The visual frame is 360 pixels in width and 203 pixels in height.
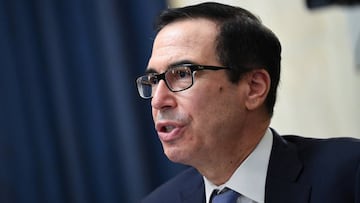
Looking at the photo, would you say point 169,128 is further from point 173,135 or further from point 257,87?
point 257,87

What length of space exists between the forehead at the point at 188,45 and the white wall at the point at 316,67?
0.91 m

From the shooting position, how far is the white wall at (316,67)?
7.66 feet

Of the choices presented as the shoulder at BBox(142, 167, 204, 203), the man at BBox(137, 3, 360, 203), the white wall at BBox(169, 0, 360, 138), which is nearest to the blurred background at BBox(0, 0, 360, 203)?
the white wall at BBox(169, 0, 360, 138)

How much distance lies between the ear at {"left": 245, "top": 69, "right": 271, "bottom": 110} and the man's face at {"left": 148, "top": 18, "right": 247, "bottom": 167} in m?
0.02

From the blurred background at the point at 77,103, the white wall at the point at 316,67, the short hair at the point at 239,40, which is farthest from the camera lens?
the white wall at the point at 316,67

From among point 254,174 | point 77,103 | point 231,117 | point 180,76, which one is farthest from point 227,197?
point 77,103

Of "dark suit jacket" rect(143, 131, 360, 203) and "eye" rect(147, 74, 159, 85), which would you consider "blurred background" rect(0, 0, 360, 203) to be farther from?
"dark suit jacket" rect(143, 131, 360, 203)

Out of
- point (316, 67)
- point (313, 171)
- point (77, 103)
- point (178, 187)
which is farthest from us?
point (316, 67)

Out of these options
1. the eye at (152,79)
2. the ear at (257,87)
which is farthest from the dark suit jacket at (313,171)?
the eye at (152,79)

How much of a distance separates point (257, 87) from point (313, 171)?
10.4 inches

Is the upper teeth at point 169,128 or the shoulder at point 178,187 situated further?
the shoulder at point 178,187

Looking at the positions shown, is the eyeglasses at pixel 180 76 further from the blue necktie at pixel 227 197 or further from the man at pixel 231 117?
the blue necktie at pixel 227 197

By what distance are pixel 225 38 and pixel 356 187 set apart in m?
0.49

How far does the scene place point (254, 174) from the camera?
138cm
